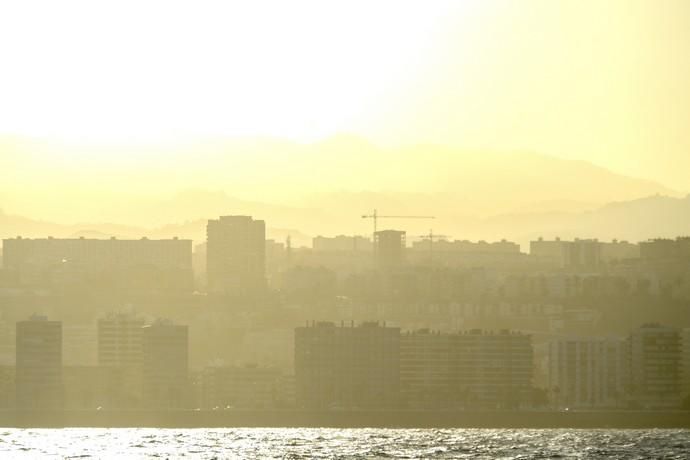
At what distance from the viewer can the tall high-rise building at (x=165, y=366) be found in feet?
499

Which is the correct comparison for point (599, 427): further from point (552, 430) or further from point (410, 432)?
point (410, 432)

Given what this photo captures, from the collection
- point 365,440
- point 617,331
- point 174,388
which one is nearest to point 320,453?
point 365,440

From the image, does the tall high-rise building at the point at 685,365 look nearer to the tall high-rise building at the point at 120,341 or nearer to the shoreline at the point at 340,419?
the shoreline at the point at 340,419

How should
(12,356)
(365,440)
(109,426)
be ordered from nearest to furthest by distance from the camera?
(365,440)
(109,426)
(12,356)

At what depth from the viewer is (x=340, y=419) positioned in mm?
144250

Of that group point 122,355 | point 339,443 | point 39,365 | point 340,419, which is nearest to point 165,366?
point 39,365

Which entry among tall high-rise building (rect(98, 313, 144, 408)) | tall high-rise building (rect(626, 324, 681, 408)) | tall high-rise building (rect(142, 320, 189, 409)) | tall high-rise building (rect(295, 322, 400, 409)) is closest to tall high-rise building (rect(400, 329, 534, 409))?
tall high-rise building (rect(295, 322, 400, 409))

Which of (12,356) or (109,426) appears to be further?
(12,356)

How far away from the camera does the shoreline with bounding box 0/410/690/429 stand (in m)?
142

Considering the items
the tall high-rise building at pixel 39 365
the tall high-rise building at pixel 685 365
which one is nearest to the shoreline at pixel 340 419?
the tall high-rise building at pixel 39 365

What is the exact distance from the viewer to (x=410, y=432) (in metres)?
133

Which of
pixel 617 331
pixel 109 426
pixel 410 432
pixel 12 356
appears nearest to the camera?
pixel 410 432

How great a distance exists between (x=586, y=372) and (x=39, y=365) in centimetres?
3448

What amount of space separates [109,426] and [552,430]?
84.7ft
